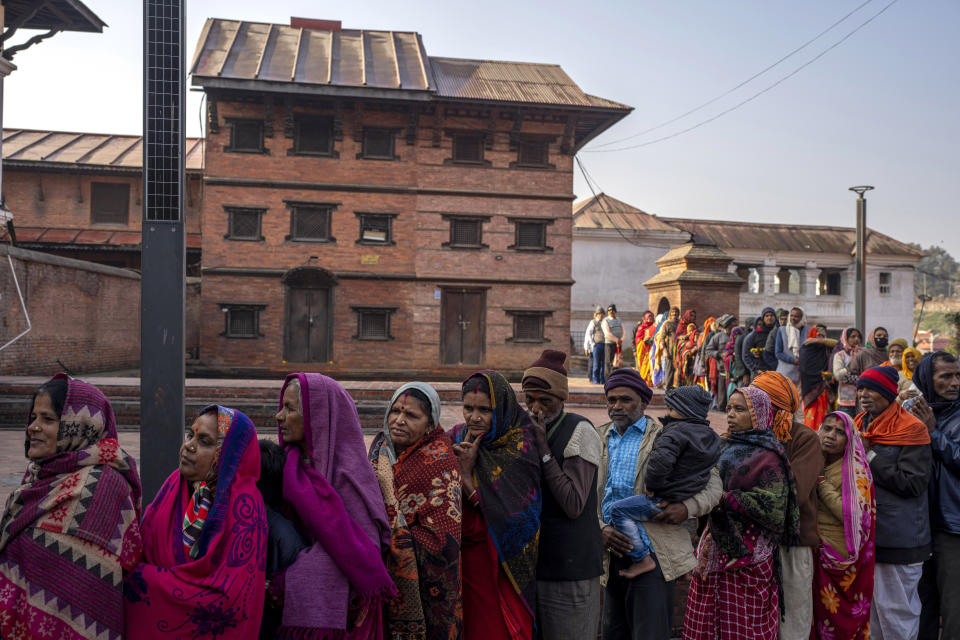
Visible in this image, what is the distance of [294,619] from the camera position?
8.10ft

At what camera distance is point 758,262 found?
117ft

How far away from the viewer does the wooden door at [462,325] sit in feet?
71.8

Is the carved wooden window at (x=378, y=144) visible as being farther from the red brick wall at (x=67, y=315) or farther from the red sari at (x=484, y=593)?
the red sari at (x=484, y=593)

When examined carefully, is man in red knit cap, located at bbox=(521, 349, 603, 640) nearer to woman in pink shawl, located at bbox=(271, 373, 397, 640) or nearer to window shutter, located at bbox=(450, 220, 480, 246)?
woman in pink shawl, located at bbox=(271, 373, 397, 640)

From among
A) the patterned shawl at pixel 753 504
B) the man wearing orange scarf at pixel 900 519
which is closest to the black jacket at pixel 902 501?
the man wearing orange scarf at pixel 900 519

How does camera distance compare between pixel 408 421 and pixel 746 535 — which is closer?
pixel 408 421

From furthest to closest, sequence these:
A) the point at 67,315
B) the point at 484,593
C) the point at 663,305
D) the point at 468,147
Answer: the point at 468,147, the point at 67,315, the point at 663,305, the point at 484,593

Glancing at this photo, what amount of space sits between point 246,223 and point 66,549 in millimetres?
19669

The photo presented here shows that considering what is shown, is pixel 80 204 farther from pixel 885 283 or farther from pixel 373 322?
pixel 885 283

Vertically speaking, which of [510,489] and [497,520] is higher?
[510,489]

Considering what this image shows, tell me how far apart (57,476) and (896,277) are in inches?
1674

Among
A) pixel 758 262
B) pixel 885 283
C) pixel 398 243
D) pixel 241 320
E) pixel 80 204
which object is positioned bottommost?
pixel 241 320

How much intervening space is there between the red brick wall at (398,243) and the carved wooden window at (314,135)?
0.28 metres

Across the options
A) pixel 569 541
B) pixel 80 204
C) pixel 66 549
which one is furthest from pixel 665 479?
pixel 80 204
